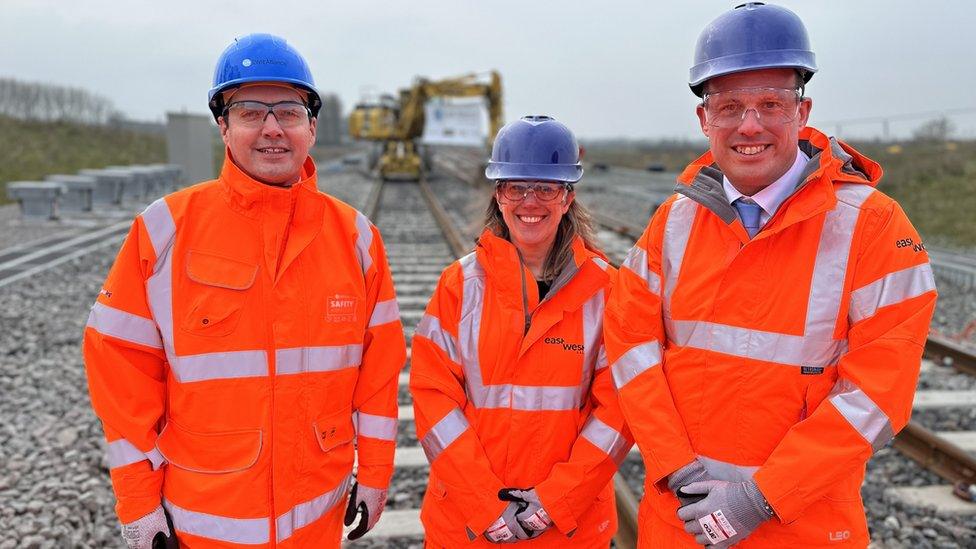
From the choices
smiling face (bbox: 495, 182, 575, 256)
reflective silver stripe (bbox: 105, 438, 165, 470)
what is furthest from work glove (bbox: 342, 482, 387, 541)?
smiling face (bbox: 495, 182, 575, 256)

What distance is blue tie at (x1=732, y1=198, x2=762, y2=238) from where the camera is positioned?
77.2 inches

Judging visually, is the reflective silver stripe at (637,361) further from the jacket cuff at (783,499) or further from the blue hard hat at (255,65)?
the blue hard hat at (255,65)

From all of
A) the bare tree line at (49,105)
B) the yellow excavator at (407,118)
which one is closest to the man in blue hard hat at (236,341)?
the yellow excavator at (407,118)

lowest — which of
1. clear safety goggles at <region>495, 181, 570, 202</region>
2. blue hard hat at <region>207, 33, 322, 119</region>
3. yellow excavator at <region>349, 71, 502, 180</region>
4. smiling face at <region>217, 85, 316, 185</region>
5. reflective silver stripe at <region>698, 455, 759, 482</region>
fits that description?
reflective silver stripe at <region>698, 455, 759, 482</region>

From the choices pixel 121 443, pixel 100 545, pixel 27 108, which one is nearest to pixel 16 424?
pixel 100 545

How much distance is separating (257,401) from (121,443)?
43 centimetres

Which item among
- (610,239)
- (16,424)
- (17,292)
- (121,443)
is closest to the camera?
(121,443)

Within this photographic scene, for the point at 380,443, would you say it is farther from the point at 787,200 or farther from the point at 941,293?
the point at 941,293

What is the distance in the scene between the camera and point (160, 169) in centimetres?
1900

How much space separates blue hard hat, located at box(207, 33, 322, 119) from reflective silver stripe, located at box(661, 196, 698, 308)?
4.17ft

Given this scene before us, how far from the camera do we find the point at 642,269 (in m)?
2.08

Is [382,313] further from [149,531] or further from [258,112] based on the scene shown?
[149,531]

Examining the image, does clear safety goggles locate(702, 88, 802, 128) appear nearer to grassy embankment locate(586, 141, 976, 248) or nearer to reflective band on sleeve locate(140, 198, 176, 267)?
reflective band on sleeve locate(140, 198, 176, 267)

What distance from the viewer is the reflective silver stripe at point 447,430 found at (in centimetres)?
225
